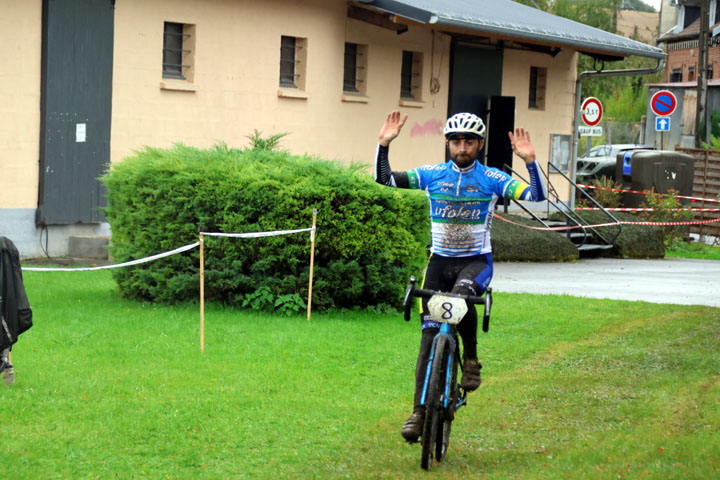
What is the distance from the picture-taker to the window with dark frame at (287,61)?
21.1 meters

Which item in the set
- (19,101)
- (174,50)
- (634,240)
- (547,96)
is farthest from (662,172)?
(19,101)

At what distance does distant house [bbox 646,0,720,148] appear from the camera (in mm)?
53041

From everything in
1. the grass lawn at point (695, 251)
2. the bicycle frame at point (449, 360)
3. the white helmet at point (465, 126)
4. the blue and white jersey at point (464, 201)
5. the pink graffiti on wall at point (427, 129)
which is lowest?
the grass lawn at point (695, 251)

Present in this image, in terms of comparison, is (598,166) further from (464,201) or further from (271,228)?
(464,201)

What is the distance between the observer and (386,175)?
7172 mm

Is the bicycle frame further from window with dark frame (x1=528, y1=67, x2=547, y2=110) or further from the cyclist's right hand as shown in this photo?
window with dark frame (x1=528, y1=67, x2=547, y2=110)

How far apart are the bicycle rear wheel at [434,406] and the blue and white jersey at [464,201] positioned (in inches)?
30.5

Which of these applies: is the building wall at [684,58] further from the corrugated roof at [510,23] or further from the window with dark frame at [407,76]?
the window with dark frame at [407,76]

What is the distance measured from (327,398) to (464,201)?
2084 millimetres

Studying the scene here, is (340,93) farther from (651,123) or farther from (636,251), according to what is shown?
(651,123)

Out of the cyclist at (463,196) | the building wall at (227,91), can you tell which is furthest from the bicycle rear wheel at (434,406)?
the building wall at (227,91)

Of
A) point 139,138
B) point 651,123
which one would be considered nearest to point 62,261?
point 139,138

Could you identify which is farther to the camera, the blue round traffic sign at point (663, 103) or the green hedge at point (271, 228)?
the blue round traffic sign at point (663, 103)

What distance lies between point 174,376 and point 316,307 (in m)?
3.62
